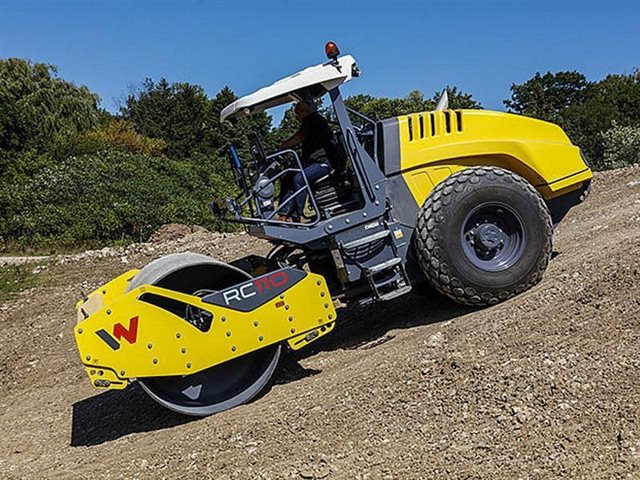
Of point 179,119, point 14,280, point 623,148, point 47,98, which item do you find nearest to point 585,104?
point 623,148

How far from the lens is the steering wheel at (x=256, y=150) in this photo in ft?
18.5

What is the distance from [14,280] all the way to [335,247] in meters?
7.67

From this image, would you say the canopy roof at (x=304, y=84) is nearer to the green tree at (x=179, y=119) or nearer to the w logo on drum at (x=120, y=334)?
the w logo on drum at (x=120, y=334)

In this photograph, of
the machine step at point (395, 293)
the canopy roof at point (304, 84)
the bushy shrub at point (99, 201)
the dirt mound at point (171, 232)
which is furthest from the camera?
the bushy shrub at point (99, 201)

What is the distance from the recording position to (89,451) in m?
4.71

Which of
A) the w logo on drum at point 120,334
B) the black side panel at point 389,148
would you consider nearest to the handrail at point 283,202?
the black side panel at point 389,148

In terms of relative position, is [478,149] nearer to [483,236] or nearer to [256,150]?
[483,236]

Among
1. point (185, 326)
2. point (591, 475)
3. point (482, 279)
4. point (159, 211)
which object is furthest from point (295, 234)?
point (159, 211)

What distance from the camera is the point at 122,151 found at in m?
27.8

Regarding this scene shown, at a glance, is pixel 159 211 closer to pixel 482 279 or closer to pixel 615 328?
pixel 482 279

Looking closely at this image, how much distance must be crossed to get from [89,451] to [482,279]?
3210 mm

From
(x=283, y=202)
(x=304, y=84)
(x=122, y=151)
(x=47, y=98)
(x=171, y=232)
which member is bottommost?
(x=283, y=202)

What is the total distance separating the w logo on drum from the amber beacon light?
2431 millimetres

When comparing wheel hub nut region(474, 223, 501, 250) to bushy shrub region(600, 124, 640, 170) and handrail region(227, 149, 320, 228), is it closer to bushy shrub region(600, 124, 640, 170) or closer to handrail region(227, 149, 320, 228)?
handrail region(227, 149, 320, 228)
